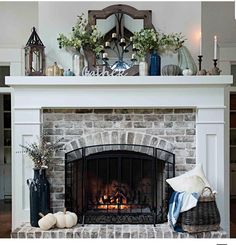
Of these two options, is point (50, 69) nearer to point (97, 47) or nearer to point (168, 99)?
point (97, 47)

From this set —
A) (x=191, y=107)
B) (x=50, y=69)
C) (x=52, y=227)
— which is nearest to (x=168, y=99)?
(x=191, y=107)

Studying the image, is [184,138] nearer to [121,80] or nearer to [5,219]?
[121,80]

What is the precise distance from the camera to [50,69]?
4160 millimetres

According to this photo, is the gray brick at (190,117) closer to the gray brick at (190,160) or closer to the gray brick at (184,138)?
the gray brick at (184,138)

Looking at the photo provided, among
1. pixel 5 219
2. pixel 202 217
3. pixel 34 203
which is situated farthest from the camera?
pixel 5 219

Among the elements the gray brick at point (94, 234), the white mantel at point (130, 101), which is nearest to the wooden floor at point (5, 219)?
the white mantel at point (130, 101)

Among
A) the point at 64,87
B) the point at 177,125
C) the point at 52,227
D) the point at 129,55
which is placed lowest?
the point at 52,227

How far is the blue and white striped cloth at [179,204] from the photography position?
366 cm

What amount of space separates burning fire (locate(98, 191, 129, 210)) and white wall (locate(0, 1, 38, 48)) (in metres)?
2.25

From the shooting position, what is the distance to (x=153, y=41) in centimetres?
416

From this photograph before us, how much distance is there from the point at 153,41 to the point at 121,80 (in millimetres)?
508

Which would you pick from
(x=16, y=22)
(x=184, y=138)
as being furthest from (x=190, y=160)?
(x=16, y=22)

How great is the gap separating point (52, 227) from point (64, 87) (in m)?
1.30

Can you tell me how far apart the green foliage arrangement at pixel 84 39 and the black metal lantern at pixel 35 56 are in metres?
0.20
